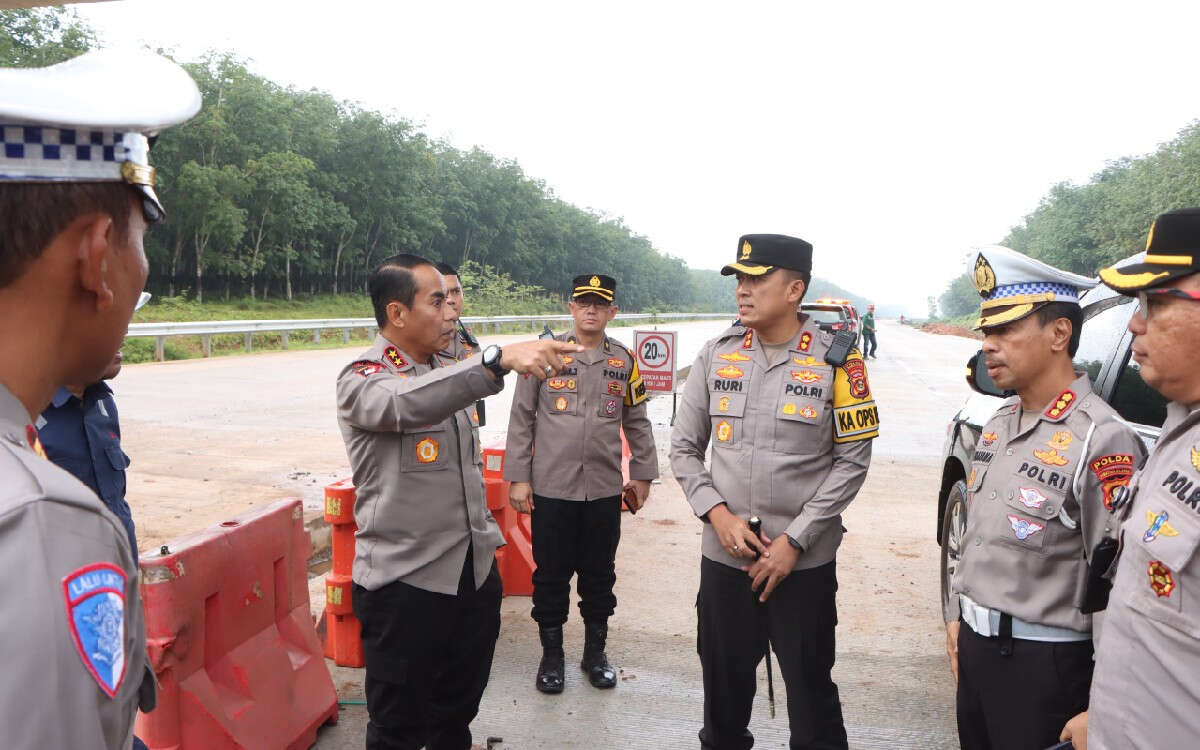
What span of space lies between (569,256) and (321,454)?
248 ft

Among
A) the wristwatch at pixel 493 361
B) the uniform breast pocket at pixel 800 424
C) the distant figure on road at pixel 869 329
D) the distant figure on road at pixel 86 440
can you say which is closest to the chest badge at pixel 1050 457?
the uniform breast pocket at pixel 800 424

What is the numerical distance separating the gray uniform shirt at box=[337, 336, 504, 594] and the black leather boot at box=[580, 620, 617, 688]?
1289mm

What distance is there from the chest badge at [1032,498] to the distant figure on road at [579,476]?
7.07 ft

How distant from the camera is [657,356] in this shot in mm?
8750

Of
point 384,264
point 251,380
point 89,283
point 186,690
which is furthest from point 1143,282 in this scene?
point 251,380

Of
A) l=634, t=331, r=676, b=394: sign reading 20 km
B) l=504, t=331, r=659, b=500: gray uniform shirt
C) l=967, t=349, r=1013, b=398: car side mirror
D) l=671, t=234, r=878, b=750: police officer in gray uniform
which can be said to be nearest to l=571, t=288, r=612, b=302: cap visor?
l=504, t=331, r=659, b=500: gray uniform shirt

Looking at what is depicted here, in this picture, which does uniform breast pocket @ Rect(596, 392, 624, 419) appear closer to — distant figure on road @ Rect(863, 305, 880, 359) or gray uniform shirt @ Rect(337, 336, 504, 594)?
gray uniform shirt @ Rect(337, 336, 504, 594)

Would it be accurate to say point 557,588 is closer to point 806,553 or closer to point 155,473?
point 806,553

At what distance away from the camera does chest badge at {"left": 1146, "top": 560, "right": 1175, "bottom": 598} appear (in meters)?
1.47

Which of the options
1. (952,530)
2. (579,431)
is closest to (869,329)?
(952,530)

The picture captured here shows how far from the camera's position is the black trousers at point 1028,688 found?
86.8 inches

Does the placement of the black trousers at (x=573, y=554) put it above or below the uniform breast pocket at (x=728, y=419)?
below

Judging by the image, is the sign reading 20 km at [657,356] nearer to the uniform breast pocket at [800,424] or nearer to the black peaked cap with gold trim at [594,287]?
the black peaked cap with gold trim at [594,287]

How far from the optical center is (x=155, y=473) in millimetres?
7418
